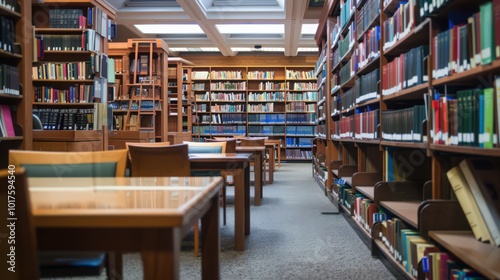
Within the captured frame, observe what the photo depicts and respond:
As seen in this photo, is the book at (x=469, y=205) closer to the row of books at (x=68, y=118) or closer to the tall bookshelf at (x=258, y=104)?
the row of books at (x=68, y=118)

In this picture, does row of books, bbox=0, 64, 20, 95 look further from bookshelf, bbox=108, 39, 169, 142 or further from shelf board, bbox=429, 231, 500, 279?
bookshelf, bbox=108, 39, 169, 142

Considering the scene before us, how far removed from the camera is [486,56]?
1570 mm

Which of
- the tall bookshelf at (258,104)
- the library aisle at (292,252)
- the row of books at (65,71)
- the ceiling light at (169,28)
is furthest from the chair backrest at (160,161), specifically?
the tall bookshelf at (258,104)

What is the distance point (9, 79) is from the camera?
3434 mm

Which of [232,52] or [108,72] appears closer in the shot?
[108,72]

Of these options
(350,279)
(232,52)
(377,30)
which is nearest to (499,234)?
(350,279)

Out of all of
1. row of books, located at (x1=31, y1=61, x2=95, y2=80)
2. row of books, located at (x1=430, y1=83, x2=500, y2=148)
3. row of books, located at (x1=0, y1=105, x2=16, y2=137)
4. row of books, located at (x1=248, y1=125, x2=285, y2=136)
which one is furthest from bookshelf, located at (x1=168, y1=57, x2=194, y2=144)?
row of books, located at (x1=430, y1=83, x2=500, y2=148)

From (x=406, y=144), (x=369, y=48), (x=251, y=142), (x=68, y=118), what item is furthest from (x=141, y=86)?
(x=406, y=144)

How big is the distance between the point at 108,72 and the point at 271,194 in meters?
3.10

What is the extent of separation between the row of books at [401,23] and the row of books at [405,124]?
46 centimetres

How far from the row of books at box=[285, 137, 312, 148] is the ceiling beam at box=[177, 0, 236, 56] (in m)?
2.91

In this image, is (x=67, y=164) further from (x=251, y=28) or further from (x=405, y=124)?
(x=251, y=28)

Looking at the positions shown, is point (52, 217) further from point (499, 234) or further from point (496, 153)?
point (499, 234)

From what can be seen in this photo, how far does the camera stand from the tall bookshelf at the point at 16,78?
3393 mm
